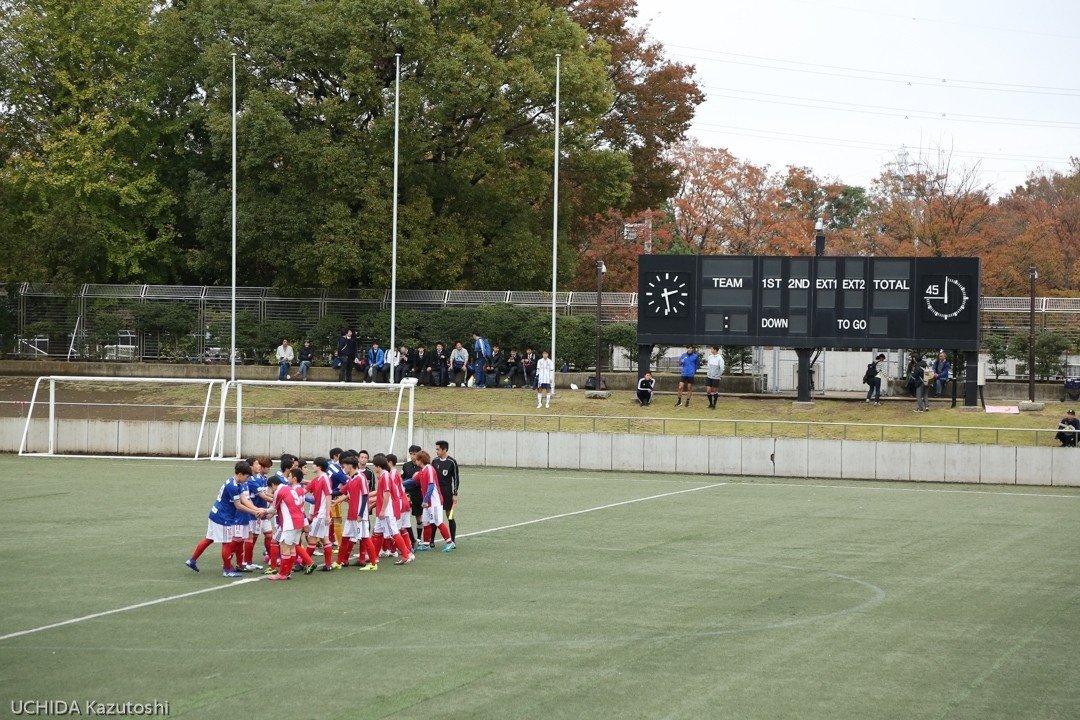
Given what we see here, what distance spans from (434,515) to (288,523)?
9.49 ft

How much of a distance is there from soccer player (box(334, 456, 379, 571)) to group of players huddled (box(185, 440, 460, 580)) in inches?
0.5

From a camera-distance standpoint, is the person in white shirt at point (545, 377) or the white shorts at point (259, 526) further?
Result: the person in white shirt at point (545, 377)

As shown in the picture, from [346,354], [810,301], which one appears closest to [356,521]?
[810,301]

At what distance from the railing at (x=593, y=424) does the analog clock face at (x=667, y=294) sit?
510 centimetres

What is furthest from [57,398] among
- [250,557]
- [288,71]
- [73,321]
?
[250,557]

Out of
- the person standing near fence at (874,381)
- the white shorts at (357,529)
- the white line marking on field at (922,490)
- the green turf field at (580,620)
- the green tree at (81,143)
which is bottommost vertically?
the white line marking on field at (922,490)

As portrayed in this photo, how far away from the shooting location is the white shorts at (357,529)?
57.3 ft

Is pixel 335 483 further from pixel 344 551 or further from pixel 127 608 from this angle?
pixel 127 608

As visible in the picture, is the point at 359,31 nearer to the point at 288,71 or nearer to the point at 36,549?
the point at 288,71

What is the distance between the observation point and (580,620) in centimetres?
1407

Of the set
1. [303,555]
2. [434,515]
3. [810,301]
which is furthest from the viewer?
[810,301]

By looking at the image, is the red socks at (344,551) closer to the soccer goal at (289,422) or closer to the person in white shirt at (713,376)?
the soccer goal at (289,422)

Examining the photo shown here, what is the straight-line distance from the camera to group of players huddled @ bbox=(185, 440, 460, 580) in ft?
54.8

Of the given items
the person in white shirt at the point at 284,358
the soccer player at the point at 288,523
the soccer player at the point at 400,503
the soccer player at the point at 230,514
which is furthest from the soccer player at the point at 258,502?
the person in white shirt at the point at 284,358
